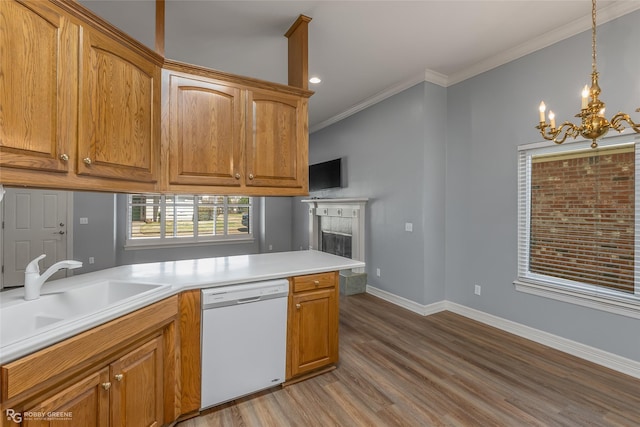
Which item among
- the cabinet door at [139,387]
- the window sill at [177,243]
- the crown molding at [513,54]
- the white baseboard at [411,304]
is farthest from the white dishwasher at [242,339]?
the window sill at [177,243]

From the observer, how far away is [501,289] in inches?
129

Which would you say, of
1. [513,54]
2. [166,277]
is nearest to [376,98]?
[513,54]

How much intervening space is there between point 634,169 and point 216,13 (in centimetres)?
359

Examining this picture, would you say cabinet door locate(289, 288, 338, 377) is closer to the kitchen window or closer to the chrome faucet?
the chrome faucet

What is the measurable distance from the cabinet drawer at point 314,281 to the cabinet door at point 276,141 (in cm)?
79

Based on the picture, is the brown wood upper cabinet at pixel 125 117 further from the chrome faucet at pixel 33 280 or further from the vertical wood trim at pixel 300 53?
the chrome faucet at pixel 33 280

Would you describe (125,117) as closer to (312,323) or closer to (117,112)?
(117,112)

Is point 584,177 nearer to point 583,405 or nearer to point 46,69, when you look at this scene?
point 583,405

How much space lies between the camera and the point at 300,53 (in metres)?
2.63

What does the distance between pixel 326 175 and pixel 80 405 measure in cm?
465

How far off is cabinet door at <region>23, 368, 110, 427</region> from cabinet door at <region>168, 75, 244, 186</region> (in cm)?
126

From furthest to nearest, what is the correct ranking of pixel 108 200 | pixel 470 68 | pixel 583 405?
pixel 108 200
pixel 470 68
pixel 583 405

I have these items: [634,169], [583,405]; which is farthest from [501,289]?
[634,169]

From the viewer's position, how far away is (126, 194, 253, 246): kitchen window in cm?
593
